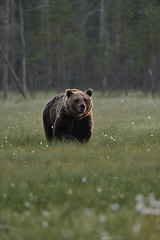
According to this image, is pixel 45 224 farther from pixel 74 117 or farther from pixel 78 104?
pixel 74 117

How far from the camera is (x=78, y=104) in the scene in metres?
6.12

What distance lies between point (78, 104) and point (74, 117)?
43 centimetres

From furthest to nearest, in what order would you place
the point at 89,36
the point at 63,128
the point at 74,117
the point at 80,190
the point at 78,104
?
the point at 89,36 → the point at 63,128 → the point at 74,117 → the point at 78,104 → the point at 80,190

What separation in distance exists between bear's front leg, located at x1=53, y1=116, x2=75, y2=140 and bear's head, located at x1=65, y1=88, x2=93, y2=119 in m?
0.24

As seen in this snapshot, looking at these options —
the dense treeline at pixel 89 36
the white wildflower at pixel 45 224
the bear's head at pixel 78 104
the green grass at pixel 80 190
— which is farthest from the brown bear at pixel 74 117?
the dense treeline at pixel 89 36

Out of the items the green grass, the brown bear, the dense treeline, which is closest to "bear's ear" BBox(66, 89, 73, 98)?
the brown bear

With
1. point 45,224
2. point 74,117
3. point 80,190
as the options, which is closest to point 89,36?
point 74,117

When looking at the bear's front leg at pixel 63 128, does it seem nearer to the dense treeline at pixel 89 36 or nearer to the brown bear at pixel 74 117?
the brown bear at pixel 74 117

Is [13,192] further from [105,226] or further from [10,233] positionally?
[105,226]

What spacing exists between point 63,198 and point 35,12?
37718 millimetres

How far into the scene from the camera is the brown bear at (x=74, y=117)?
6289 millimetres

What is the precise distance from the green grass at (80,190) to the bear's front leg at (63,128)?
37cm

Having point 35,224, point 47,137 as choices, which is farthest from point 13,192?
point 47,137

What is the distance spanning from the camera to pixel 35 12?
38.1 metres
